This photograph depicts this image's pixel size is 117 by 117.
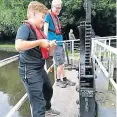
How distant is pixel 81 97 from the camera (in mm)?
3248

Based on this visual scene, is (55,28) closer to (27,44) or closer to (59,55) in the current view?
(59,55)

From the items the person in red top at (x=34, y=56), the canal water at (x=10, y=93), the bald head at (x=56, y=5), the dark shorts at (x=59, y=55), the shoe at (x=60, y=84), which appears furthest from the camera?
the canal water at (x=10, y=93)

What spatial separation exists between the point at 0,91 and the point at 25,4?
20895 mm

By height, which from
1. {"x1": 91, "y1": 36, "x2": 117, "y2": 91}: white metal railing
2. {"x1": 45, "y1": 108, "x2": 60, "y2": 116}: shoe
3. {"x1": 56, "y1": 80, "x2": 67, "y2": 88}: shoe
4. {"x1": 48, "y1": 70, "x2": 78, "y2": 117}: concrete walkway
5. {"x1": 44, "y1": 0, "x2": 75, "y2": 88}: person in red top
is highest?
{"x1": 44, "y1": 0, "x2": 75, "y2": 88}: person in red top

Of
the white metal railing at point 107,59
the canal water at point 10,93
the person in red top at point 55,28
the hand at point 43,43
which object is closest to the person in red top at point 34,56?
the hand at point 43,43

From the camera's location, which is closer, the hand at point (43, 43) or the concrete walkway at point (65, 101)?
the hand at point (43, 43)

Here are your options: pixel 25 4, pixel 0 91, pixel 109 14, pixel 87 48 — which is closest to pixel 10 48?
pixel 25 4

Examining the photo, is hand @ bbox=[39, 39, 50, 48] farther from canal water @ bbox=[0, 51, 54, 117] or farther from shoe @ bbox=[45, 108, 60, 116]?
canal water @ bbox=[0, 51, 54, 117]

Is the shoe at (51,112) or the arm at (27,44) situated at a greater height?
the arm at (27,44)

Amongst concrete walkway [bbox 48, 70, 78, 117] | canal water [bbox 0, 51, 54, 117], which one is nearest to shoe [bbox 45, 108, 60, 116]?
concrete walkway [bbox 48, 70, 78, 117]

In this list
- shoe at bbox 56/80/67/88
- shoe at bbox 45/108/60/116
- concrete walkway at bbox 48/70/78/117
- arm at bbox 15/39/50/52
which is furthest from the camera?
shoe at bbox 56/80/67/88

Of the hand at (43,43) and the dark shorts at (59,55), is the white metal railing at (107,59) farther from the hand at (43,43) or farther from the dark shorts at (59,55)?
the hand at (43,43)

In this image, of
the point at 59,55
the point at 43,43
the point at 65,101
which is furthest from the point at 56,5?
the point at 43,43

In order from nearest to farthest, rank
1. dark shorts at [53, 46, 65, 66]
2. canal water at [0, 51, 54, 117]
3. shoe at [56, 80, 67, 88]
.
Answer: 1. dark shorts at [53, 46, 65, 66]
2. shoe at [56, 80, 67, 88]
3. canal water at [0, 51, 54, 117]
